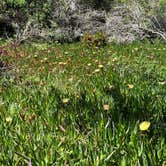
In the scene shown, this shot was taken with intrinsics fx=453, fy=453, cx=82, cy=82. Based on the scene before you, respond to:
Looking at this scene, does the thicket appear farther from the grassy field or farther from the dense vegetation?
the grassy field

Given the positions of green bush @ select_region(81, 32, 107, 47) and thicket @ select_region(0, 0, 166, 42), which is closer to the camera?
green bush @ select_region(81, 32, 107, 47)

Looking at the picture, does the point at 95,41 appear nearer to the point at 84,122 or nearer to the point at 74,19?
the point at 74,19

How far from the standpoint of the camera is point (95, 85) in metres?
5.91

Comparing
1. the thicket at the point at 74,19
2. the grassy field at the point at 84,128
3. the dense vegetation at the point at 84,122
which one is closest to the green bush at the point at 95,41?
the thicket at the point at 74,19

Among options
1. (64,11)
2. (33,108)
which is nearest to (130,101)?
(33,108)

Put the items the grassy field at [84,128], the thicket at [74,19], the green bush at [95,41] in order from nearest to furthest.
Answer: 1. the grassy field at [84,128]
2. the green bush at [95,41]
3. the thicket at [74,19]

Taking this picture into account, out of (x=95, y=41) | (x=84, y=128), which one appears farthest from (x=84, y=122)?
(x=95, y=41)

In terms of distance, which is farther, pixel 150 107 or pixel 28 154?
pixel 150 107

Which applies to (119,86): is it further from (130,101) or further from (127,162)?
(127,162)

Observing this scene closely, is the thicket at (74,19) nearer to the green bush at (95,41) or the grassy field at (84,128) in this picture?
the green bush at (95,41)

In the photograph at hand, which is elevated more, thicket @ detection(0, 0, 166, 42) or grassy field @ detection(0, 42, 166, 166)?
grassy field @ detection(0, 42, 166, 166)

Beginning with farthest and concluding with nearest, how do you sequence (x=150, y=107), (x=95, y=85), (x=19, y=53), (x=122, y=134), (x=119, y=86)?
(x=19, y=53)
(x=95, y=85)
(x=119, y=86)
(x=150, y=107)
(x=122, y=134)

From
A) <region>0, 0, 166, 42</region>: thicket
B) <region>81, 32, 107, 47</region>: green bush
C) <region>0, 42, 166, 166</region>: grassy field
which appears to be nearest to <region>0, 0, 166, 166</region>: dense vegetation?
<region>0, 42, 166, 166</region>: grassy field

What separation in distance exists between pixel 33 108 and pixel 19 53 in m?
8.94
